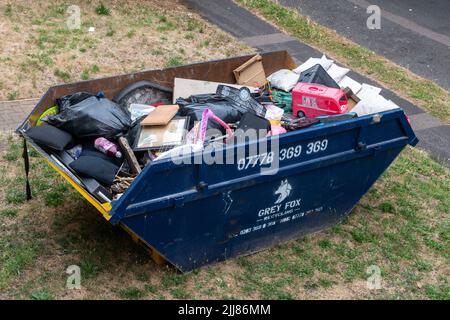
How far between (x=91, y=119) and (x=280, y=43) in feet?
21.4

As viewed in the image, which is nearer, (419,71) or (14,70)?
(14,70)

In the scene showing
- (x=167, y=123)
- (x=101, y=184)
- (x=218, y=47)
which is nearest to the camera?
(x=101, y=184)

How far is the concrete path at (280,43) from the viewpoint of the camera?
895 centimetres

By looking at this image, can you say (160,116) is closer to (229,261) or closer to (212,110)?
(212,110)

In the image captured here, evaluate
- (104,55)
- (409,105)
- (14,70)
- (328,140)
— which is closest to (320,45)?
(409,105)

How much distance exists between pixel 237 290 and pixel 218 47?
6314 mm

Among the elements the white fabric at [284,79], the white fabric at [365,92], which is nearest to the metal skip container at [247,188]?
the white fabric at [365,92]

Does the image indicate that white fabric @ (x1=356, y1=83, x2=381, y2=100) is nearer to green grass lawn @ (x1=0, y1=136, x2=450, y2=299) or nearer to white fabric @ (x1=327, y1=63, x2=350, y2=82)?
white fabric @ (x1=327, y1=63, x2=350, y2=82)

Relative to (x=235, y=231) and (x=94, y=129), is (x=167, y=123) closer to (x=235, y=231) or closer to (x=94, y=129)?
(x=94, y=129)

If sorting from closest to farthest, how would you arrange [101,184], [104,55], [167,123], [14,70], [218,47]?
[101,184] < [167,123] < [14,70] < [104,55] < [218,47]

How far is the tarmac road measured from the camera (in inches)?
463

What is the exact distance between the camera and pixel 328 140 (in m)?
6.02

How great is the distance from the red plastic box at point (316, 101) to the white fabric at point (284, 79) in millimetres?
419
